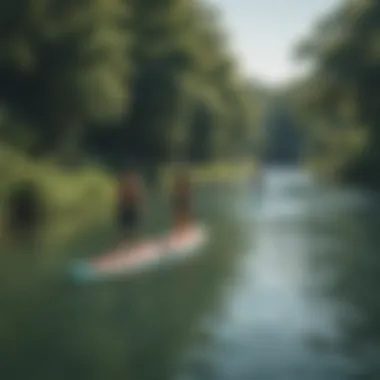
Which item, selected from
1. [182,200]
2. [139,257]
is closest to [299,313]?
[139,257]

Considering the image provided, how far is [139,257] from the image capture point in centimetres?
2289

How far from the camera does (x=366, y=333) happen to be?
15008 mm

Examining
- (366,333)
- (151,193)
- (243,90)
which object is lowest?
(366,333)

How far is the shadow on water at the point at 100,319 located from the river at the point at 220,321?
20 mm

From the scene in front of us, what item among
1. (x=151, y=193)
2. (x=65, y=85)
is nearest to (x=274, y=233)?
(x=65, y=85)

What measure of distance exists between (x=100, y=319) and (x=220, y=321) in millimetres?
1935

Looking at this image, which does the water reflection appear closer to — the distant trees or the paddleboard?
the paddleboard

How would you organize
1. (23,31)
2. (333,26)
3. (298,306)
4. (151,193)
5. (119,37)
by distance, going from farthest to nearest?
(333,26) < (151,193) < (119,37) < (23,31) < (298,306)

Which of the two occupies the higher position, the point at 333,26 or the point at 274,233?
the point at 333,26

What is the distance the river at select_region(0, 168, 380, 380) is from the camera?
12701 mm

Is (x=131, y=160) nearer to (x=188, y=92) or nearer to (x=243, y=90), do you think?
(x=188, y=92)

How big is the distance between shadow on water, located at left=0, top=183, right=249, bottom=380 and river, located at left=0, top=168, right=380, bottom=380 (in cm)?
2

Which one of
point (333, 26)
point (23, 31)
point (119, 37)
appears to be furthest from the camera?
point (333, 26)

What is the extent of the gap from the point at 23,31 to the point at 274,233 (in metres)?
12.5
